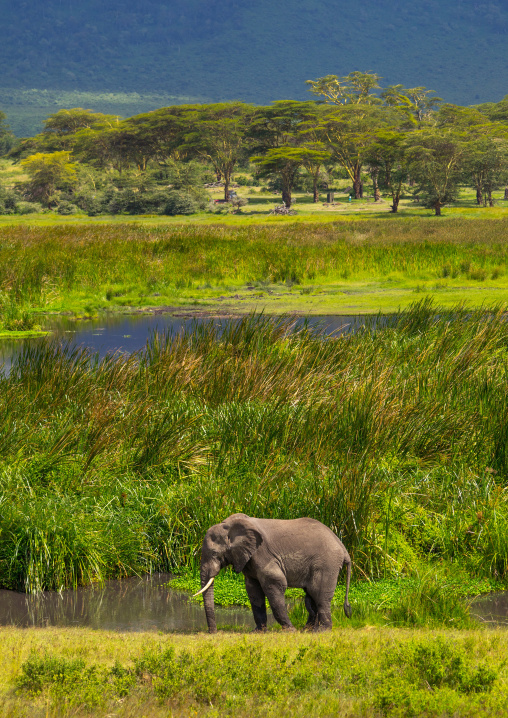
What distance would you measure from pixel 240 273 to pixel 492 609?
21.9m

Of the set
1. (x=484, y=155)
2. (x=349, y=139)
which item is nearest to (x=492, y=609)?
(x=484, y=155)

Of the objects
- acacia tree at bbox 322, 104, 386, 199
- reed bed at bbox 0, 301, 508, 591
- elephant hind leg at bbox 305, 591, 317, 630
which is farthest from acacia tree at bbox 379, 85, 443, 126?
elephant hind leg at bbox 305, 591, 317, 630

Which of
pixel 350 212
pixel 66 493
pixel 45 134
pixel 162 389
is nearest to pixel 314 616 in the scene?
pixel 66 493

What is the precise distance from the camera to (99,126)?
384 feet

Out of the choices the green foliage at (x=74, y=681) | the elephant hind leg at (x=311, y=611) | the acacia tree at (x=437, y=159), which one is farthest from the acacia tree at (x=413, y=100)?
the green foliage at (x=74, y=681)

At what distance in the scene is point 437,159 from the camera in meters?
72.8

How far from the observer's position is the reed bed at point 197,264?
78.8 ft

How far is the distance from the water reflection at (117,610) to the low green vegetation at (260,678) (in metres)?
1.23

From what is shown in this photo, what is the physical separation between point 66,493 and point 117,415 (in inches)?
65.9

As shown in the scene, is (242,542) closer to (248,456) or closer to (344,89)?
(248,456)

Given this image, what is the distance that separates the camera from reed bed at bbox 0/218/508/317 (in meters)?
24.0

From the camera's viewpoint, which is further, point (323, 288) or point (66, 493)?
point (323, 288)

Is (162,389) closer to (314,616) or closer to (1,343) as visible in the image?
(314,616)

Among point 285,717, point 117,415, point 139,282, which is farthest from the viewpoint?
point 139,282
